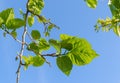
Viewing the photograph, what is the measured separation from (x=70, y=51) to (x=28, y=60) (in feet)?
0.87

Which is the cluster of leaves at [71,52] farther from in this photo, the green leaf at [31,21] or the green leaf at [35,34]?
the green leaf at [31,21]

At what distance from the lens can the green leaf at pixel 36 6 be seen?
155 centimetres

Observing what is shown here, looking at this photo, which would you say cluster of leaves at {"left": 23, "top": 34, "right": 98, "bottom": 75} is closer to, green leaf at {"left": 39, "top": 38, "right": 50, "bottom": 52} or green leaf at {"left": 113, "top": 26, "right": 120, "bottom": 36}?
green leaf at {"left": 39, "top": 38, "right": 50, "bottom": 52}

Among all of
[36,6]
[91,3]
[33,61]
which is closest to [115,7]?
[91,3]

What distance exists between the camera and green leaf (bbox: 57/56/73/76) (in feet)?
3.98

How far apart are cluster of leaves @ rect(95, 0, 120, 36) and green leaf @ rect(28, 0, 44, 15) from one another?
34 centimetres

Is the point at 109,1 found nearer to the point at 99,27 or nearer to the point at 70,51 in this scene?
the point at 70,51

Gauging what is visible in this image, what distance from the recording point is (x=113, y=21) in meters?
2.09

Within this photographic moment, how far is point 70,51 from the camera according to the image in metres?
1.22

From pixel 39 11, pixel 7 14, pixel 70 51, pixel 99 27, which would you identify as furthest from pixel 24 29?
pixel 99 27

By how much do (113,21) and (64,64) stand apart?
937 millimetres

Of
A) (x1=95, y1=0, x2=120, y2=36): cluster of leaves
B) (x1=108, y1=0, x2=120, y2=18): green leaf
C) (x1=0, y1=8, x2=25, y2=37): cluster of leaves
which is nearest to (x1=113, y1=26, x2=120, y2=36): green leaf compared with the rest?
(x1=95, y1=0, x2=120, y2=36): cluster of leaves

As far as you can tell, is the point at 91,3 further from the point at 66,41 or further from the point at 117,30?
the point at 117,30

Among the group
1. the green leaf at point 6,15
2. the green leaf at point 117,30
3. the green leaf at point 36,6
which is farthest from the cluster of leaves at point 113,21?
the green leaf at point 6,15
